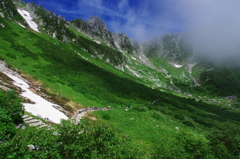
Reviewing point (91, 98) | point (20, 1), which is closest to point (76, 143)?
point (91, 98)

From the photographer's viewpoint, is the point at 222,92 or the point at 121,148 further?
the point at 222,92

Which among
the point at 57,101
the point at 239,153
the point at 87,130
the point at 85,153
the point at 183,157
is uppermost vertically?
the point at 239,153

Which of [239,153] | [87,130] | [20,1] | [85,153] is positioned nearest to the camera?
[85,153]

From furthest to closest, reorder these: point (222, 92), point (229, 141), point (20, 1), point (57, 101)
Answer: point (222, 92), point (20, 1), point (57, 101), point (229, 141)

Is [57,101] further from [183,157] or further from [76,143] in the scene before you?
[183,157]

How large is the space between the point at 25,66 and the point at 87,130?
43808 mm

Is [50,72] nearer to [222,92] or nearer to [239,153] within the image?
[239,153]

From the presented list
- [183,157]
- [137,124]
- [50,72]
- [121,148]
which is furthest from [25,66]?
[183,157]

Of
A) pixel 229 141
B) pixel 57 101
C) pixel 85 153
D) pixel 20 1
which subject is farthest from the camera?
pixel 20 1

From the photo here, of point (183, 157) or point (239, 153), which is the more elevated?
point (239, 153)

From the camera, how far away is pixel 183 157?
12648 millimetres

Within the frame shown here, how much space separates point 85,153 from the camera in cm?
1023

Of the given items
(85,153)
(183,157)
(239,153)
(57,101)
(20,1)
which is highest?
(20,1)

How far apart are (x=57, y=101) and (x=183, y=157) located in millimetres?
28357
